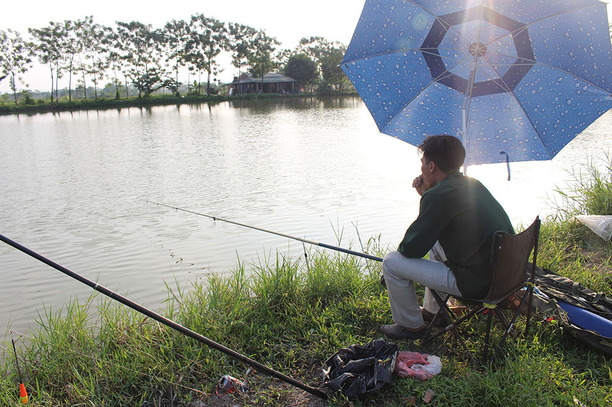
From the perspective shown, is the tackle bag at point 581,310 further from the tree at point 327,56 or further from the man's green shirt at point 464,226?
Answer: the tree at point 327,56

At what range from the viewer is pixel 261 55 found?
6272 cm

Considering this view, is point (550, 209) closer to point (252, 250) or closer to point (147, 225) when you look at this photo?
point (252, 250)

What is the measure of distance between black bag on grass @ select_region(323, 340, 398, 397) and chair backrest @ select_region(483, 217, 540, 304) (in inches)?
22.8

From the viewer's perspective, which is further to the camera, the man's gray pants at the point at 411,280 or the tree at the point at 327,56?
the tree at the point at 327,56

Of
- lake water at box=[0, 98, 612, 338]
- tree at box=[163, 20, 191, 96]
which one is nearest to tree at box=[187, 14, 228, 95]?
tree at box=[163, 20, 191, 96]

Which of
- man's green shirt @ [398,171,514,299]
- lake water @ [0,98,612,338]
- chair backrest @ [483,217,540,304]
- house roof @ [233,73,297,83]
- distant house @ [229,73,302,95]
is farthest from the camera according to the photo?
distant house @ [229,73,302,95]

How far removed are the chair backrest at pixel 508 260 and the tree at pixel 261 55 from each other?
61608mm

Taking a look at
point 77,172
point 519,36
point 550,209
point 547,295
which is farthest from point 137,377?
point 77,172

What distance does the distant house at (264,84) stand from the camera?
60.9 m

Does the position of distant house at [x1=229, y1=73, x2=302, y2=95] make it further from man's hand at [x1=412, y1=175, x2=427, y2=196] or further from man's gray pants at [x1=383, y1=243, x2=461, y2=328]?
man's gray pants at [x1=383, y1=243, x2=461, y2=328]

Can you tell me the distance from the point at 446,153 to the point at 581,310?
1.27 meters

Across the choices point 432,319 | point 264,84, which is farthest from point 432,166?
point 264,84

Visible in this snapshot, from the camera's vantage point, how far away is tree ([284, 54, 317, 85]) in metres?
63.0

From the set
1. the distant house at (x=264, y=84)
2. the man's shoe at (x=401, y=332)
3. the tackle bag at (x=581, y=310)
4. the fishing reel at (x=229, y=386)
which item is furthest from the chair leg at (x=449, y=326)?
the distant house at (x=264, y=84)
